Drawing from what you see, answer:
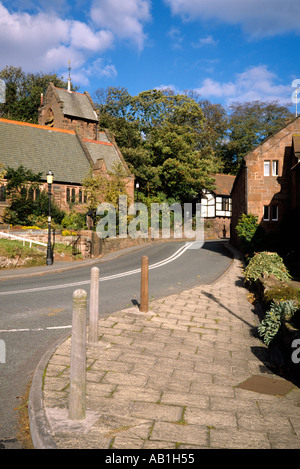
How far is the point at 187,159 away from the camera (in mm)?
43188

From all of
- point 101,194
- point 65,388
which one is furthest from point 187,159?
point 65,388

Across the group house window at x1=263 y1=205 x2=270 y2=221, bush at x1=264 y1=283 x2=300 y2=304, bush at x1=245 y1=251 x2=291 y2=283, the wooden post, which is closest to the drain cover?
the wooden post

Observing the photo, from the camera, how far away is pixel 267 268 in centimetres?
1272

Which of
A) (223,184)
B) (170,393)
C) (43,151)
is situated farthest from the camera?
(223,184)

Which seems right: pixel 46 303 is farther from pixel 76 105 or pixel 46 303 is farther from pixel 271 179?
pixel 76 105

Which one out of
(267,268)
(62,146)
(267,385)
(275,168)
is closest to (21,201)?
(62,146)

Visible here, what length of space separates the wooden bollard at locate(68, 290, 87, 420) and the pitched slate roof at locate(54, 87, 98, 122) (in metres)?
45.0

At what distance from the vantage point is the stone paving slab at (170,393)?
3605 mm

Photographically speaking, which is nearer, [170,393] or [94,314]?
[170,393]

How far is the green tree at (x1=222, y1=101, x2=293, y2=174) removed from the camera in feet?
195

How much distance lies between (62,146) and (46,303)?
32.6m

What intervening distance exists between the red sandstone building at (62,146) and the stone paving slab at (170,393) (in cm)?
2433

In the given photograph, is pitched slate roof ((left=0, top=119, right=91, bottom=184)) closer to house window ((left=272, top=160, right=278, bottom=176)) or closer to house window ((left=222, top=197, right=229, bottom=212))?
house window ((left=272, top=160, right=278, bottom=176))
